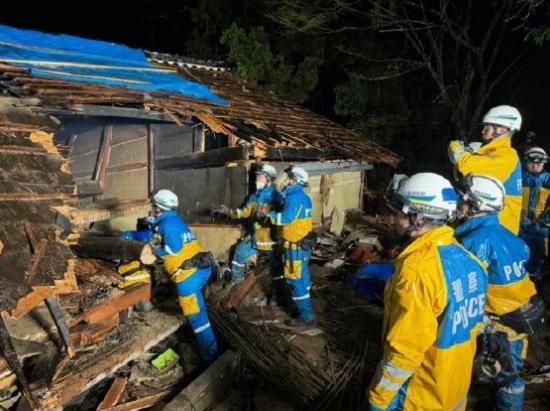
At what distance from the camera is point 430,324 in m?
2.18

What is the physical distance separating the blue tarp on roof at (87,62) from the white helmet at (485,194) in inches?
211

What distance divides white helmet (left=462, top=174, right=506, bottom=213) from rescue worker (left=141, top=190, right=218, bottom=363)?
3168 millimetres

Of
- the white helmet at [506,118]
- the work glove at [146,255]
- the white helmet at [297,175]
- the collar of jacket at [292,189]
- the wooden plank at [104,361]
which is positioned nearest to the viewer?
the wooden plank at [104,361]

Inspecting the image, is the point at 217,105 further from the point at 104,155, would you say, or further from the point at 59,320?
the point at 59,320

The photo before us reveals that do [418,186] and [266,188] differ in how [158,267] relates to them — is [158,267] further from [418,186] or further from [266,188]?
[418,186]

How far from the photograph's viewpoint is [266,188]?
6305 millimetres

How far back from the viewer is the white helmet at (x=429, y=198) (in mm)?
2369

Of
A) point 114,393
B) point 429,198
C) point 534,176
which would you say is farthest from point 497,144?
point 114,393

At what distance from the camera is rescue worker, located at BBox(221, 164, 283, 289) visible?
6.22m

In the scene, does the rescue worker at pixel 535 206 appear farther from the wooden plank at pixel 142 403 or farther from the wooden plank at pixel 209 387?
the wooden plank at pixel 142 403

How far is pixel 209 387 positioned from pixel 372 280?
2.94 meters

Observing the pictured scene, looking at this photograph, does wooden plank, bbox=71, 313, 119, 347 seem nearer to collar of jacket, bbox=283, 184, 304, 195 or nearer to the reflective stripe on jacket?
the reflective stripe on jacket

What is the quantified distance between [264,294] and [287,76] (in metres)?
8.78

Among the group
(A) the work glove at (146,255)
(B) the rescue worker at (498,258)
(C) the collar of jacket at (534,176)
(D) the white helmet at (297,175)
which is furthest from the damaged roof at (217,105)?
(B) the rescue worker at (498,258)
